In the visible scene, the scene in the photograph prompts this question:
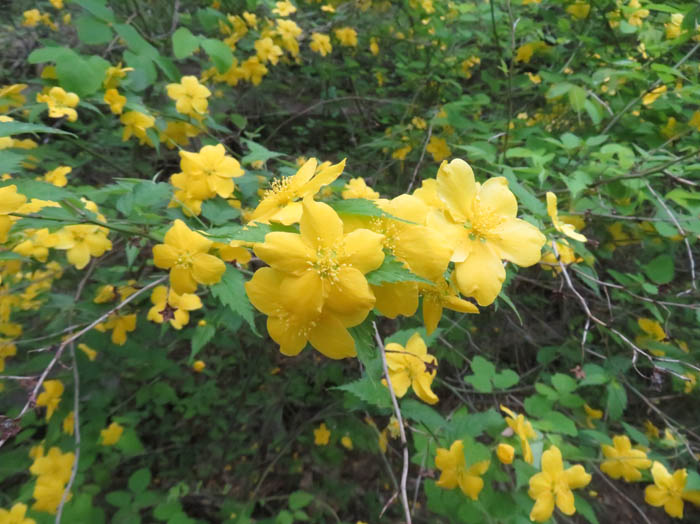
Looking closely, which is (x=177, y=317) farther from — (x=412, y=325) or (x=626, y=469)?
(x=626, y=469)

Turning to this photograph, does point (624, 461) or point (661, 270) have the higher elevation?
point (661, 270)

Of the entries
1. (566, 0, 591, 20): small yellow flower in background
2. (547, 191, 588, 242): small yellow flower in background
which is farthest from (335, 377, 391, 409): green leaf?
(566, 0, 591, 20): small yellow flower in background

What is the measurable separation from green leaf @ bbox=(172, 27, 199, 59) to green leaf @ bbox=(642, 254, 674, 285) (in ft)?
6.78

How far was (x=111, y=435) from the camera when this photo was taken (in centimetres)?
200

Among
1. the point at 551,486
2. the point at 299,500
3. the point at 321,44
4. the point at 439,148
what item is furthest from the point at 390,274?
the point at 321,44

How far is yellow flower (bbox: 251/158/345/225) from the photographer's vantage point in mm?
728

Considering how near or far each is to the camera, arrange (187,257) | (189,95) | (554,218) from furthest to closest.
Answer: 1. (189,95)
2. (554,218)
3. (187,257)

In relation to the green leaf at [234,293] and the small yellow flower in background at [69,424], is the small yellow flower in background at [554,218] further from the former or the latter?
the small yellow flower in background at [69,424]

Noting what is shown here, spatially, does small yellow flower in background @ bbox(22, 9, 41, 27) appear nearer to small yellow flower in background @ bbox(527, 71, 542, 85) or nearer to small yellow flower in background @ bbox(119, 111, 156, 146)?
small yellow flower in background @ bbox(119, 111, 156, 146)

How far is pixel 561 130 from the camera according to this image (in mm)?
2363

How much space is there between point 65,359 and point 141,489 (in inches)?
28.6

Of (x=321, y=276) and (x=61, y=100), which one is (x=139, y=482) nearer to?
(x=61, y=100)

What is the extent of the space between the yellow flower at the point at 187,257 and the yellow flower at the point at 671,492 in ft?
6.04

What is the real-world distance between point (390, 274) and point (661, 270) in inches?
63.8
